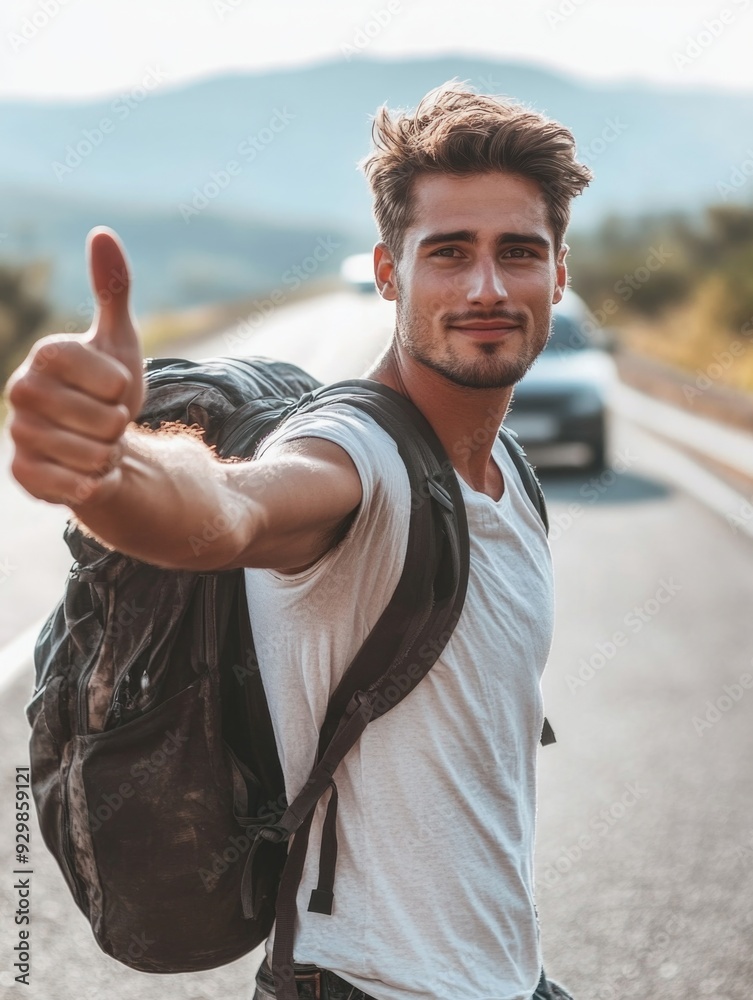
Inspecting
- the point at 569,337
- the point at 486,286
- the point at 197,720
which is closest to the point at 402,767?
the point at 197,720

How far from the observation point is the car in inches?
548

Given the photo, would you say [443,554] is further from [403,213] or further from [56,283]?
[56,283]

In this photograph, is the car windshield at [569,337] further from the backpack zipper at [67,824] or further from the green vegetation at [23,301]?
the green vegetation at [23,301]

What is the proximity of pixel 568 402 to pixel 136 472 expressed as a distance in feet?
41.5

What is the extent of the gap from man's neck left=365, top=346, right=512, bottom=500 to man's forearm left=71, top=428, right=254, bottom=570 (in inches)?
25.0

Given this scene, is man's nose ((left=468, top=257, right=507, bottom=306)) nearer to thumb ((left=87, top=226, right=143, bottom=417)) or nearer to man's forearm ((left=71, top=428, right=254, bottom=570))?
man's forearm ((left=71, top=428, right=254, bottom=570))

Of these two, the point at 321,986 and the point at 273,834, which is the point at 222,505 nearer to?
the point at 273,834

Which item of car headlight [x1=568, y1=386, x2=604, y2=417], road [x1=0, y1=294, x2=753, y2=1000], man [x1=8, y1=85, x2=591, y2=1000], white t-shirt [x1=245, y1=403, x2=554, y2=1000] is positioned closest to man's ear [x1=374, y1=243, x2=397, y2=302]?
man [x1=8, y1=85, x2=591, y2=1000]

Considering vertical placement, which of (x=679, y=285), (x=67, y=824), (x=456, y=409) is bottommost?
(x=67, y=824)

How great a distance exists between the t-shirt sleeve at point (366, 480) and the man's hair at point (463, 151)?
0.62 meters

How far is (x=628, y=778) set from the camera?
574 centimetres

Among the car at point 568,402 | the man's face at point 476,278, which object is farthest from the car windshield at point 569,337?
the man's face at point 476,278

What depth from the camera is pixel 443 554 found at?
6.93ft

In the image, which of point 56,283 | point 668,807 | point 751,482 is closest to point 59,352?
point 668,807
